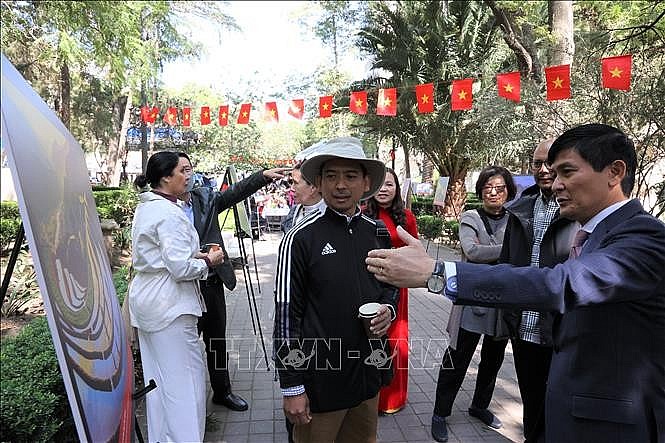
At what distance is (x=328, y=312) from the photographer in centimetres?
197

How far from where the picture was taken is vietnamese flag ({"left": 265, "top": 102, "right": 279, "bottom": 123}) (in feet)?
37.9

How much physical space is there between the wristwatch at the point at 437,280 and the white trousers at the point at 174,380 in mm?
1714

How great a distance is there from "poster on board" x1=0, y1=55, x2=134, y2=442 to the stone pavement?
2.01 m

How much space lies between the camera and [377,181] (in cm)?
229

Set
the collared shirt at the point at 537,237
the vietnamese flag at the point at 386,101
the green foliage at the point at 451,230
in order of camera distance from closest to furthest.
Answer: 1. the collared shirt at the point at 537,237
2. the vietnamese flag at the point at 386,101
3. the green foliage at the point at 451,230

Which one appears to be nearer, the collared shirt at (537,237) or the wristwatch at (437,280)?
Answer: the wristwatch at (437,280)

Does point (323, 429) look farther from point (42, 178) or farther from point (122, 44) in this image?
point (122, 44)

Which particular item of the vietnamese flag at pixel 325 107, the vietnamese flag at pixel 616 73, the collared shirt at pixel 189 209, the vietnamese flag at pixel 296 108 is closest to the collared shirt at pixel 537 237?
the collared shirt at pixel 189 209

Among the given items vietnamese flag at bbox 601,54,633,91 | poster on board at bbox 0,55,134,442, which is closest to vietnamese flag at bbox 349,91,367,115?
vietnamese flag at bbox 601,54,633,91

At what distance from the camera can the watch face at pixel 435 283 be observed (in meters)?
1.31

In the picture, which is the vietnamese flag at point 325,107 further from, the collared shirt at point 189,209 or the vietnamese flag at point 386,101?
the collared shirt at point 189,209

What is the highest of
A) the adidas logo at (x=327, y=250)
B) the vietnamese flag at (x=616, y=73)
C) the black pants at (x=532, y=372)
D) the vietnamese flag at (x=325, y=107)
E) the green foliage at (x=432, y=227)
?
the vietnamese flag at (x=325, y=107)

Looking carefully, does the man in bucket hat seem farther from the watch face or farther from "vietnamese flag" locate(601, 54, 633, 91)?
"vietnamese flag" locate(601, 54, 633, 91)

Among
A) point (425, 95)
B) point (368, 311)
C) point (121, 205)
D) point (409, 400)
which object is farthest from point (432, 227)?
point (368, 311)
